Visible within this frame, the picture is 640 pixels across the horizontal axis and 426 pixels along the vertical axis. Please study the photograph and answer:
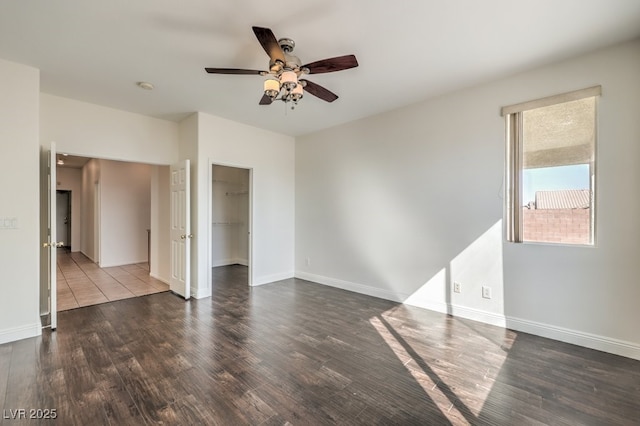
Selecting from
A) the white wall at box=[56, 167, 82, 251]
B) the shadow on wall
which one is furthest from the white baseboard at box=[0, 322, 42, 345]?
the white wall at box=[56, 167, 82, 251]

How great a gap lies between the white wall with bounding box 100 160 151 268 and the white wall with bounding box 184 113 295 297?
381cm

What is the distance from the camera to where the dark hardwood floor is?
1889mm

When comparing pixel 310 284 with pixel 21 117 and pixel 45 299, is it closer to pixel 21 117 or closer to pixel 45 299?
pixel 45 299

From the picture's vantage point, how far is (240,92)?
11.8 feet

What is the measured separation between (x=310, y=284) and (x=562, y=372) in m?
3.56

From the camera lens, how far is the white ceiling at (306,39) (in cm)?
215

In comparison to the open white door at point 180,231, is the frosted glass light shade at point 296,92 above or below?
above

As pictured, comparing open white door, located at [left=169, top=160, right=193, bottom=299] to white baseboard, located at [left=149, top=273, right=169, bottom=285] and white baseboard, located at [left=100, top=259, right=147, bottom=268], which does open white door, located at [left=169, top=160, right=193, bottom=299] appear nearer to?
white baseboard, located at [left=149, top=273, right=169, bottom=285]

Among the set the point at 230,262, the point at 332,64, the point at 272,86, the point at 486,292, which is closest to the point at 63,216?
the point at 230,262

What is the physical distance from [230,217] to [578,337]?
22.0 feet

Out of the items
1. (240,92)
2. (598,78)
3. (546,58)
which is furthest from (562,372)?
(240,92)

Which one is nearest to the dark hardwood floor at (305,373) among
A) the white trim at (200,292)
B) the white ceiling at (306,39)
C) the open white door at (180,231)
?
the white trim at (200,292)

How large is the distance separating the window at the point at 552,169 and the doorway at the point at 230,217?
5.48 meters

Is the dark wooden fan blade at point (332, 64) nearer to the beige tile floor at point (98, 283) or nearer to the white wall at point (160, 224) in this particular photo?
the white wall at point (160, 224)
